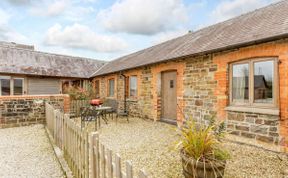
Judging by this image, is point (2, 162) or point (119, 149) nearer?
point (2, 162)

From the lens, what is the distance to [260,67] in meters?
5.35

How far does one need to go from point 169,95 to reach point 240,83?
12.4 feet

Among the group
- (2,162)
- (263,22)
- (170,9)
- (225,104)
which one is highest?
(170,9)

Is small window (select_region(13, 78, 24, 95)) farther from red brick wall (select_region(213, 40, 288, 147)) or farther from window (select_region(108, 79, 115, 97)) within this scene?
red brick wall (select_region(213, 40, 288, 147))

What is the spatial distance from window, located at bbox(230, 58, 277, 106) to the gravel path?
17.8 ft

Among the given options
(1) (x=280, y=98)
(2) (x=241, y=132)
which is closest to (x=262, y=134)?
(2) (x=241, y=132)

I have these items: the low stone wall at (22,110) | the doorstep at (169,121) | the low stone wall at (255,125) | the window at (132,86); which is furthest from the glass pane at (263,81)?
the low stone wall at (22,110)

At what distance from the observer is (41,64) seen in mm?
16266

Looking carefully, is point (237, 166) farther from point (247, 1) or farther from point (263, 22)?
point (247, 1)

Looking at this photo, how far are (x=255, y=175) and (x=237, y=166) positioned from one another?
42 centimetres

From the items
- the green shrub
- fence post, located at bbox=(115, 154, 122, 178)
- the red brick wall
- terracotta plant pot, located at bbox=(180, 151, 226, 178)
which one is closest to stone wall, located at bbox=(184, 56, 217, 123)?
the red brick wall

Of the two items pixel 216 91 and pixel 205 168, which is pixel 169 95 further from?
pixel 205 168

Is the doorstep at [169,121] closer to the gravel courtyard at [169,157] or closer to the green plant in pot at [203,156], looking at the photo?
the gravel courtyard at [169,157]

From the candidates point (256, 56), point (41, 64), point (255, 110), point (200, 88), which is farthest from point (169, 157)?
point (41, 64)
